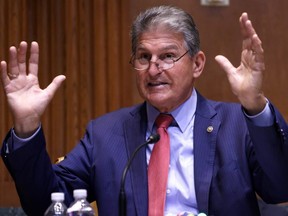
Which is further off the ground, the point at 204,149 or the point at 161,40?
the point at 161,40

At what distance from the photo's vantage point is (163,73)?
276 cm

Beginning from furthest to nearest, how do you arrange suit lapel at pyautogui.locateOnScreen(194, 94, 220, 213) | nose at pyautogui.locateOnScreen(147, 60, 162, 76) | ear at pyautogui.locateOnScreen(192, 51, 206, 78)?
ear at pyautogui.locateOnScreen(192, 51, 206, 78)
nose at pyautogui.locateOnScreen(147, 60, 162, 76)
suit lapel at pyautogui.locateOnScreen(194, 94, 220, 213)

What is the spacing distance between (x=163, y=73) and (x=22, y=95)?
649 mm

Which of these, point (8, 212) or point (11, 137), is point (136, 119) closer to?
point (11, 137)

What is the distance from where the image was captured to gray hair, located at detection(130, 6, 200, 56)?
2791 mm

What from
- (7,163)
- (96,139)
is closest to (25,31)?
(96,139)

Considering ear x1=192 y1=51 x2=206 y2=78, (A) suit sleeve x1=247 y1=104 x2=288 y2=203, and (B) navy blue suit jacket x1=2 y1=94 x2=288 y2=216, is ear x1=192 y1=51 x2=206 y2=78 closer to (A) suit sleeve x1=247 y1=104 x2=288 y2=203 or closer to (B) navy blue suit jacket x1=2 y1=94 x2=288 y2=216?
(B) navy blue suit jacket x1=2 y1=94 x2=288 y2=216

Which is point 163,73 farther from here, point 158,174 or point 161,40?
point 158,174

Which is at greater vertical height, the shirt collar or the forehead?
the forehead

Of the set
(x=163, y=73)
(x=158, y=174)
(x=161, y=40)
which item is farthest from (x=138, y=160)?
(x=161, y=40)

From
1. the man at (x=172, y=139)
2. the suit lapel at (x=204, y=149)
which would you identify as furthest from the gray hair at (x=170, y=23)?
the suit lapel at (x=204, y=149)

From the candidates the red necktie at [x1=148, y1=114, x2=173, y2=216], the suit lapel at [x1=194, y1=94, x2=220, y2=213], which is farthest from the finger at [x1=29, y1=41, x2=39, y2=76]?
the suit lapel at [x1=194, y1=94, x2=220, y2=213]

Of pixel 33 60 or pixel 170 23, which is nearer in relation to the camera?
pixel 33 60

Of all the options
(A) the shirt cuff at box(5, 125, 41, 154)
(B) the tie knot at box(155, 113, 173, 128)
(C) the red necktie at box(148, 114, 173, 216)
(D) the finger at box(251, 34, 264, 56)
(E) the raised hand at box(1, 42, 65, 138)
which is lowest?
(C) the red necktie at box(148, 114, 173, 216)
